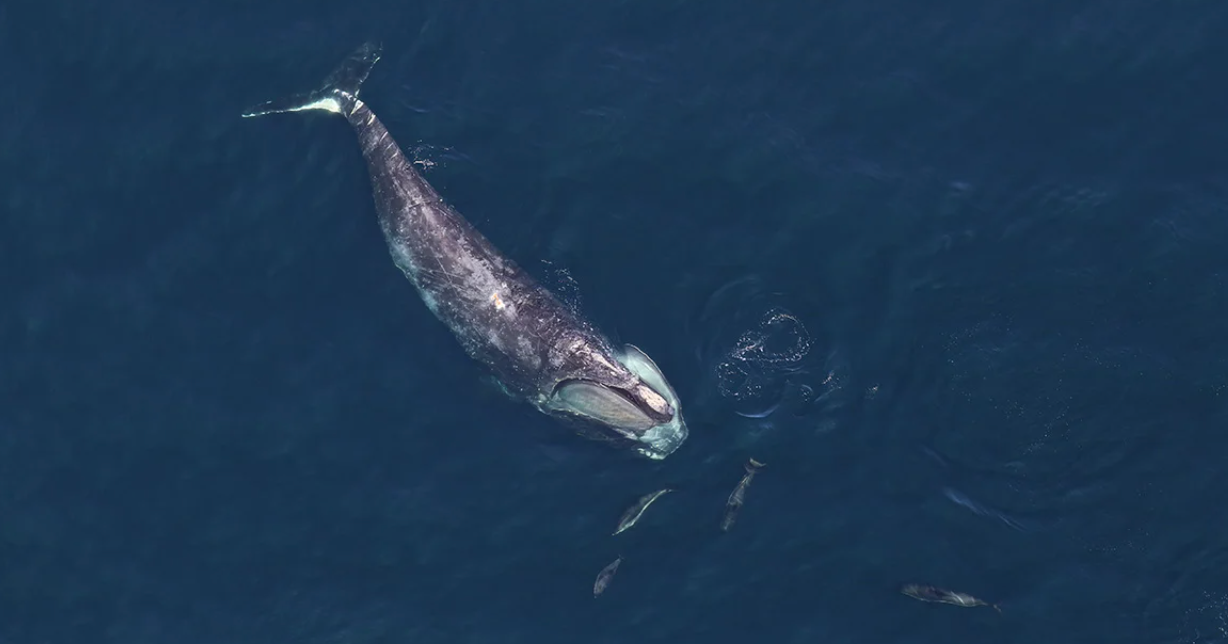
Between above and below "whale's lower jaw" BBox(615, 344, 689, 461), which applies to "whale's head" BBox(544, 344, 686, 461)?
above

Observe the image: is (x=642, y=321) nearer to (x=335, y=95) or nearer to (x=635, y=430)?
(x=635, y=430)

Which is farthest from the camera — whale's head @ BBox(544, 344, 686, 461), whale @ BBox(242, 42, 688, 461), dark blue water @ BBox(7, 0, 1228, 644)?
whale @ BBox(242, 42, 688, 461)

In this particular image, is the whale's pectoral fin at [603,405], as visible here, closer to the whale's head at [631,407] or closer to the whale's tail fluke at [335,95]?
the whale's head at [631,407]

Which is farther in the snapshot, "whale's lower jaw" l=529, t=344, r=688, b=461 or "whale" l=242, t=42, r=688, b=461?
"whale" l=242, t=42, r=688, b=461

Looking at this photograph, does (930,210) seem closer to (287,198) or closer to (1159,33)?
(1159,33)

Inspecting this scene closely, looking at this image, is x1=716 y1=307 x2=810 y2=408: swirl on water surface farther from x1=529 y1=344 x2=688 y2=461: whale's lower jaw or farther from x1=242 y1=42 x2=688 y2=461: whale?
x1=242 y1=42 x2=688 y2=461: whale

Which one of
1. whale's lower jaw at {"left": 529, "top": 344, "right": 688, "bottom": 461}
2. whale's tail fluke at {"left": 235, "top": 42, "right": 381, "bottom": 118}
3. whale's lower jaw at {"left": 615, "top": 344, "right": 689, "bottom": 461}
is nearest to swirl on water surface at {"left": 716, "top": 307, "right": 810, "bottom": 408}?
whale's lower jaw at {"left": 615, "top": 344, "right": 689, "bottom": 461}

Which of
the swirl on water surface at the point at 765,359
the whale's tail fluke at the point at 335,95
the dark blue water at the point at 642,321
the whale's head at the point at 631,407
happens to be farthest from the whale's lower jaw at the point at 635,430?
the whale's tail fluke at the point at 335,95
